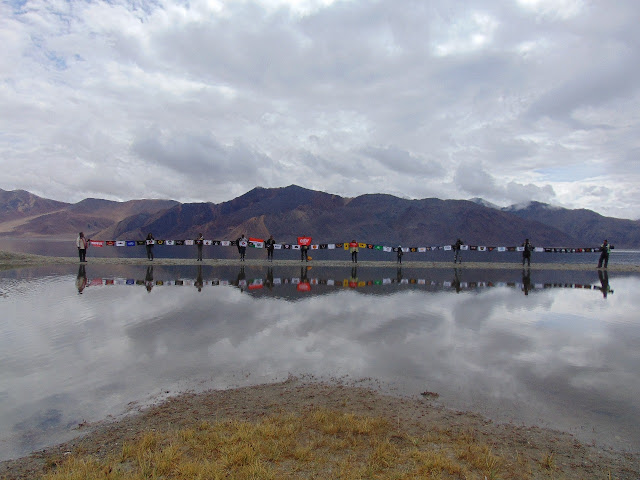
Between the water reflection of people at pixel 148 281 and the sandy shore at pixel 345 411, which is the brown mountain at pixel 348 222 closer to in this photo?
the water reflection of people at pixel 148 281

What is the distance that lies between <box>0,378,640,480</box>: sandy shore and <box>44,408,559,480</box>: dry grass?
0.71ft

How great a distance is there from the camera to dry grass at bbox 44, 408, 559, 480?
5000 mm

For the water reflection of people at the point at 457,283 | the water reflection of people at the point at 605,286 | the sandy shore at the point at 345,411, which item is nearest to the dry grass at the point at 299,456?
the sandy shore at the point at 345,411

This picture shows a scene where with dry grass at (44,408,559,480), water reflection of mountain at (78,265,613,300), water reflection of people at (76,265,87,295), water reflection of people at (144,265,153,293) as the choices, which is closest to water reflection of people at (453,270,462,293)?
water reflection of mountain at (78,265,613,300)

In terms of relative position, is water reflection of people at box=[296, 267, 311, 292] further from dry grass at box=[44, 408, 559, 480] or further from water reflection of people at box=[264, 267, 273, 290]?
dry grass at box=[44, 408, 559, 480]

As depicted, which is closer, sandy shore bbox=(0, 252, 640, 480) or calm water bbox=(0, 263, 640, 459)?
sandy shore bbox=(0, 252, 640, 480)

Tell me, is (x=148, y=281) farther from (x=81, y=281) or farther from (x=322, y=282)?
(x=322, y=282)

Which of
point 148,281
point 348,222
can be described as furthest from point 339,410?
point 348,222

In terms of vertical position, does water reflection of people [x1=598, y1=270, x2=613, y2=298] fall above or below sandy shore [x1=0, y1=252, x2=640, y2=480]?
above

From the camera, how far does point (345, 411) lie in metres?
6.91

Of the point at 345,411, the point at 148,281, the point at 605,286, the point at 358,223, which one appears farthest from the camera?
the point at 358,223

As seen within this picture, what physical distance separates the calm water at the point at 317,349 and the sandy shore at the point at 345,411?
380 mm

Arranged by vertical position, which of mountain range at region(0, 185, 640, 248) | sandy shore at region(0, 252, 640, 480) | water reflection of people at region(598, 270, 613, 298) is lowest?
sandy shore at region(0, 252, 640, 480)

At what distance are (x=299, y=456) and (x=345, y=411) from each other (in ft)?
5.48
